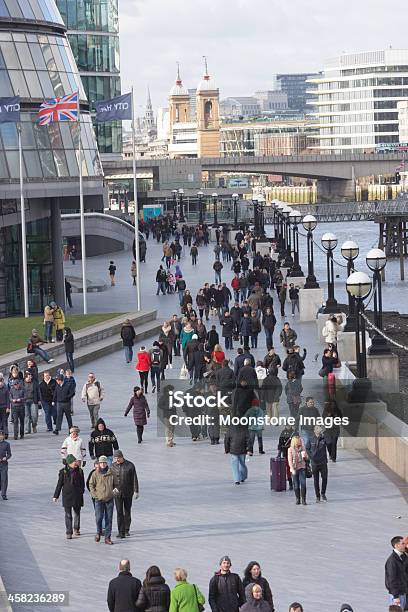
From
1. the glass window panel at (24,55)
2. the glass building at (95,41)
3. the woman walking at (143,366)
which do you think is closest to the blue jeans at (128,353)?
the woman walking at (143,366)

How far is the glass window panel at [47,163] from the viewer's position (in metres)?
55.1

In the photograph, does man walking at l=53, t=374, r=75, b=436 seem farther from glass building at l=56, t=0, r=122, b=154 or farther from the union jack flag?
glass building at l=56, t=0, r=122, b=154

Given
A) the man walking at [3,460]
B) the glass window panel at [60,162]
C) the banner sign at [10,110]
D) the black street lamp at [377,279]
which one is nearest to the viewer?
the man walking at [3,460]

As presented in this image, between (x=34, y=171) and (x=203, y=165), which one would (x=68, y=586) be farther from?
(x=203, y=165)

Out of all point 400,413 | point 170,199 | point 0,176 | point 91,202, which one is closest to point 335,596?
point 400,413

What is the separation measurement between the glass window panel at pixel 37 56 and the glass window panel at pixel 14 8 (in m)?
1.08

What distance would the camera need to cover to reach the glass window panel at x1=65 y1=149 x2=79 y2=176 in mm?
56125

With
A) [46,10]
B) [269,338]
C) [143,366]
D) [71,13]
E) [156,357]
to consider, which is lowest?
[269,338]

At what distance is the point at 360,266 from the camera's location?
357 feet

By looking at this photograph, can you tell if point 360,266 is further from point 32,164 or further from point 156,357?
point 156,357

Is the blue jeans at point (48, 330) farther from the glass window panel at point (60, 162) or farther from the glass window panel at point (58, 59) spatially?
the glass window panel at point (58, 59)

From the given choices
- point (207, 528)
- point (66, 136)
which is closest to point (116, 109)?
point (66, 136)

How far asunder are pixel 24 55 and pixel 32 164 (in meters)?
3.60

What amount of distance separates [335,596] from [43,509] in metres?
5.57
